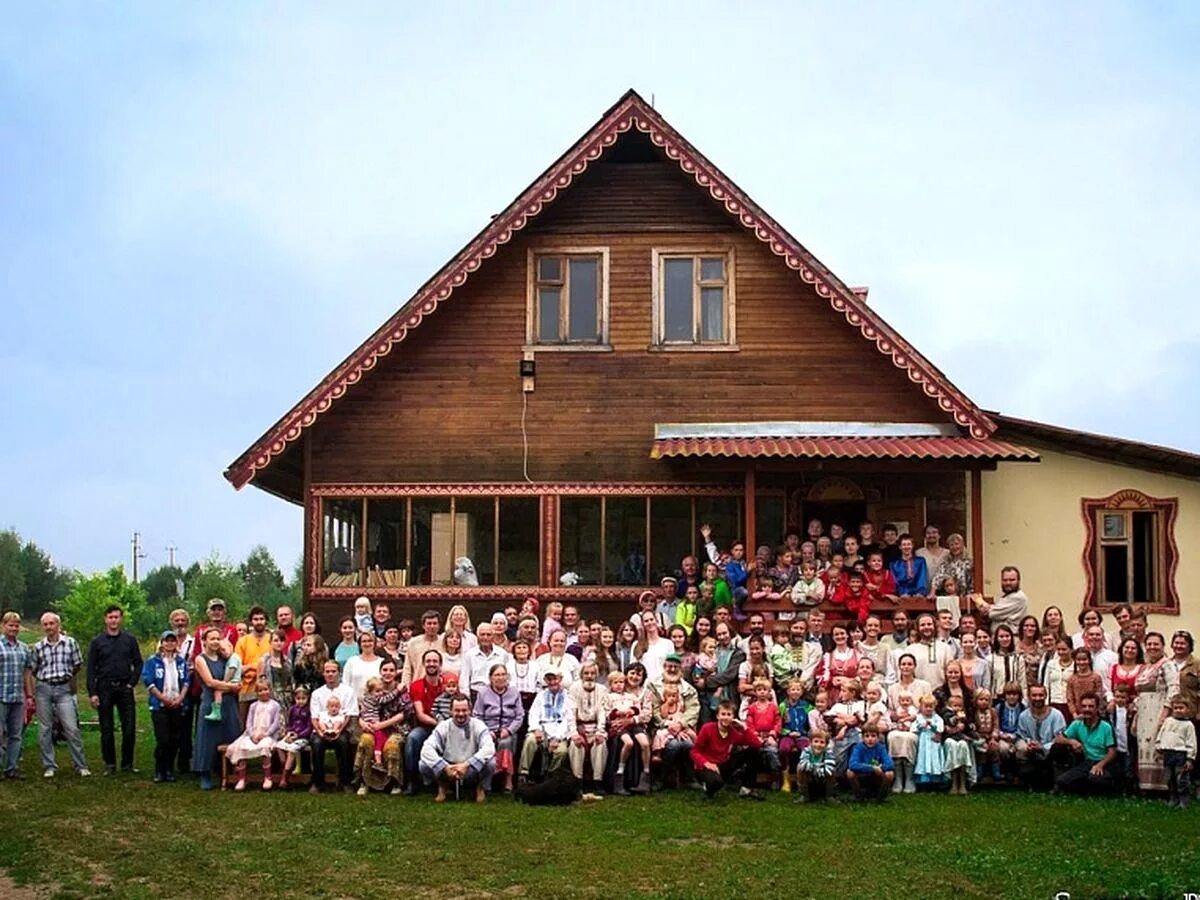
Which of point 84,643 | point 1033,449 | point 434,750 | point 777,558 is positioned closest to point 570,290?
point 777,558

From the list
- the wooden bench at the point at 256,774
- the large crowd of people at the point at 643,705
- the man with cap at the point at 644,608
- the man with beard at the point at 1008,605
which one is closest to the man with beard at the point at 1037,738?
the large crowd of people at the point at 643,705

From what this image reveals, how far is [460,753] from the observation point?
46.8 feet

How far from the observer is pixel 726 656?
15.5 metres

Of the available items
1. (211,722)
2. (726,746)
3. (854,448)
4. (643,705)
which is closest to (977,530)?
(854,448)

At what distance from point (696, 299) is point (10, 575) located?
52951 mm

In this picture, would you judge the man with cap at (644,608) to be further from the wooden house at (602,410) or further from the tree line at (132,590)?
the tree line at (132,590)

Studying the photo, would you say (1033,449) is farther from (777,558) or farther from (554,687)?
(554,687)

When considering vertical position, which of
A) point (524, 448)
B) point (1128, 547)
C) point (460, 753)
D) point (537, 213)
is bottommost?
point (460, 753)

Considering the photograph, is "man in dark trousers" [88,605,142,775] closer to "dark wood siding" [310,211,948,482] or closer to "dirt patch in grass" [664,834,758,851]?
"dark wood siding" [310,211,948,482]

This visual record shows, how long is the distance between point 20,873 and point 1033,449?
14226 mm

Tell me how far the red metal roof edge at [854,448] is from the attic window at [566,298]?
220 centimetres

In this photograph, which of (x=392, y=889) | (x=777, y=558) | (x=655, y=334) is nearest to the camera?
(x=392, y=889)

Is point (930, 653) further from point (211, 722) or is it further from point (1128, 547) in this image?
point (211, 722)

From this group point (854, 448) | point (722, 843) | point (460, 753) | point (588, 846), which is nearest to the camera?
point (588, 846)
